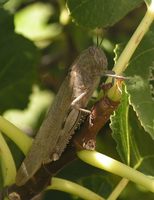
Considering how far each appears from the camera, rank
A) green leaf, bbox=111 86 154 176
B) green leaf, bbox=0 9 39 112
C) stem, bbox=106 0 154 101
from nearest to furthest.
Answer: stem, bbox=106 0 154 101, green leaf, bbox=111 86 154 176, green leaf, bbox=0 9 39 112

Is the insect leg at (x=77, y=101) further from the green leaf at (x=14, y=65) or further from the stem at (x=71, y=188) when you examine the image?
the green leaf at (x=14, y=65)

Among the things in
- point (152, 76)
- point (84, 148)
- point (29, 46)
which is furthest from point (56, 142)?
point (29, 46)

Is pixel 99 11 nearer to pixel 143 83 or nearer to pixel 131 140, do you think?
pixel 143 83

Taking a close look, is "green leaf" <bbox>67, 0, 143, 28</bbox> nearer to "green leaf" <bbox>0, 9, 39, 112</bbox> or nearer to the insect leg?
the insect leg

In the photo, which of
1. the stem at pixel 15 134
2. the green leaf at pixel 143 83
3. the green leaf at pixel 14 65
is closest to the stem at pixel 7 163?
the stem at pixel 15 134

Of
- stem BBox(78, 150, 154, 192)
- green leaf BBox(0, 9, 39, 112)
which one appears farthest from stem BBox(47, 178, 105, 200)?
green leaf BBox(0, 9, 39, 112)

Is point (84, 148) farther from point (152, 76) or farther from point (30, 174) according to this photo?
point (152, 76)

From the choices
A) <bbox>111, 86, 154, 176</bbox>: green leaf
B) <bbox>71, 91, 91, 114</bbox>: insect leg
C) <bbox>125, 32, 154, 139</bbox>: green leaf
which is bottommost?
<bbox>111, 86, 154, 176</bbox>: green leaf
